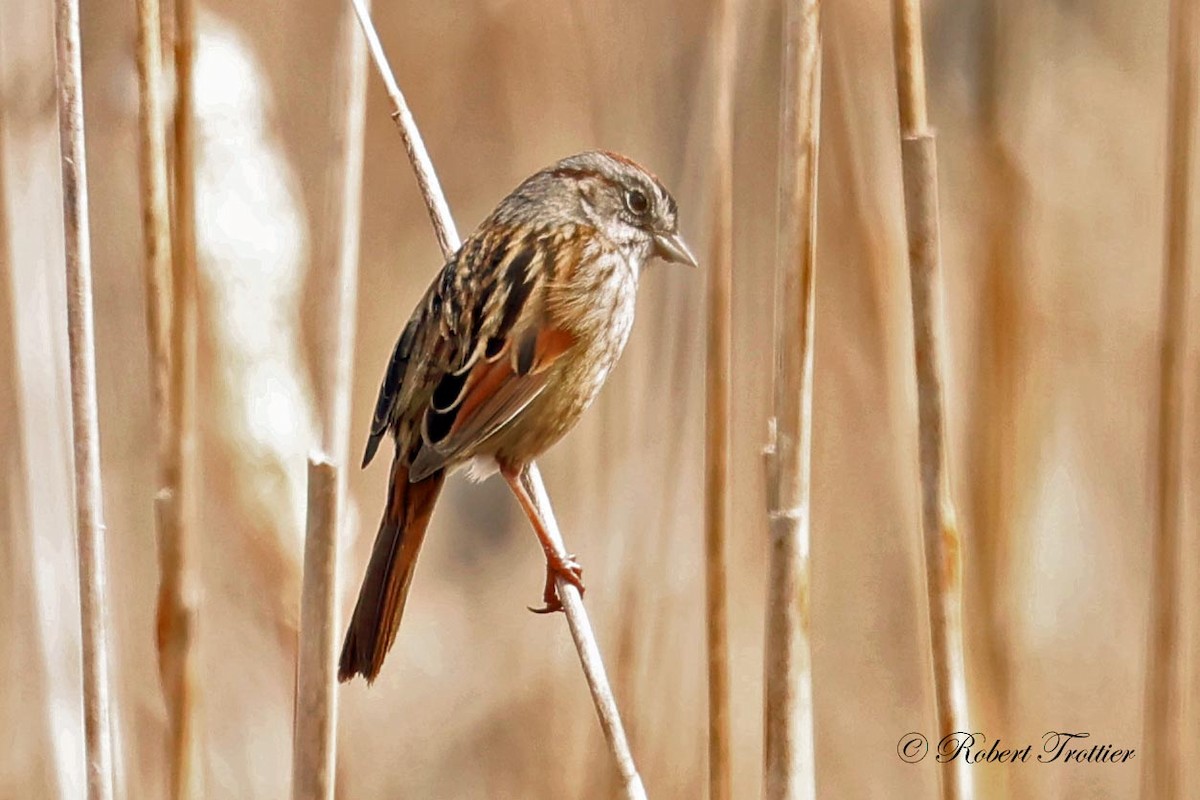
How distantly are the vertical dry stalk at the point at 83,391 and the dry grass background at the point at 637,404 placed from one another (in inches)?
20.9

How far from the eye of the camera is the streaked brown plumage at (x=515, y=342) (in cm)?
180

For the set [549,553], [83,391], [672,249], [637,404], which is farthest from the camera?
[637,404]

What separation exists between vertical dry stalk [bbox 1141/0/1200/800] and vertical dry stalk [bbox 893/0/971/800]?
376mm

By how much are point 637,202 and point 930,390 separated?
0.76 meters


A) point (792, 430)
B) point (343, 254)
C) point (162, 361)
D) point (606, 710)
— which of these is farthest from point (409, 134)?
point (606, 710)

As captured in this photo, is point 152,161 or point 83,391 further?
point 152,161

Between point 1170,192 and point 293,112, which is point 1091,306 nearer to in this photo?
point 1170,192

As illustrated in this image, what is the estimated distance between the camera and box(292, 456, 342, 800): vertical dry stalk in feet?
4.51

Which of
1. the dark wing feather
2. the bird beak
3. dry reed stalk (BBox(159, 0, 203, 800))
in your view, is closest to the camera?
dry reed stalk (BBox(159, 0, 203, 800))

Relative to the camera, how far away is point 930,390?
4.88 feet

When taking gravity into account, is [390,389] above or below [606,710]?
above

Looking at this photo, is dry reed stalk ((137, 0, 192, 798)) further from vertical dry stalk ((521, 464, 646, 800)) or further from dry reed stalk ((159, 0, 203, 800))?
vertical dry stalk ((521, 464, 646, 800))

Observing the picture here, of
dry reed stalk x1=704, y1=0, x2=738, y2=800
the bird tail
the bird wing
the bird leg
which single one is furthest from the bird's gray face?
the bird tail

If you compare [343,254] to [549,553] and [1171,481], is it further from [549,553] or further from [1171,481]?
[1171,481]
